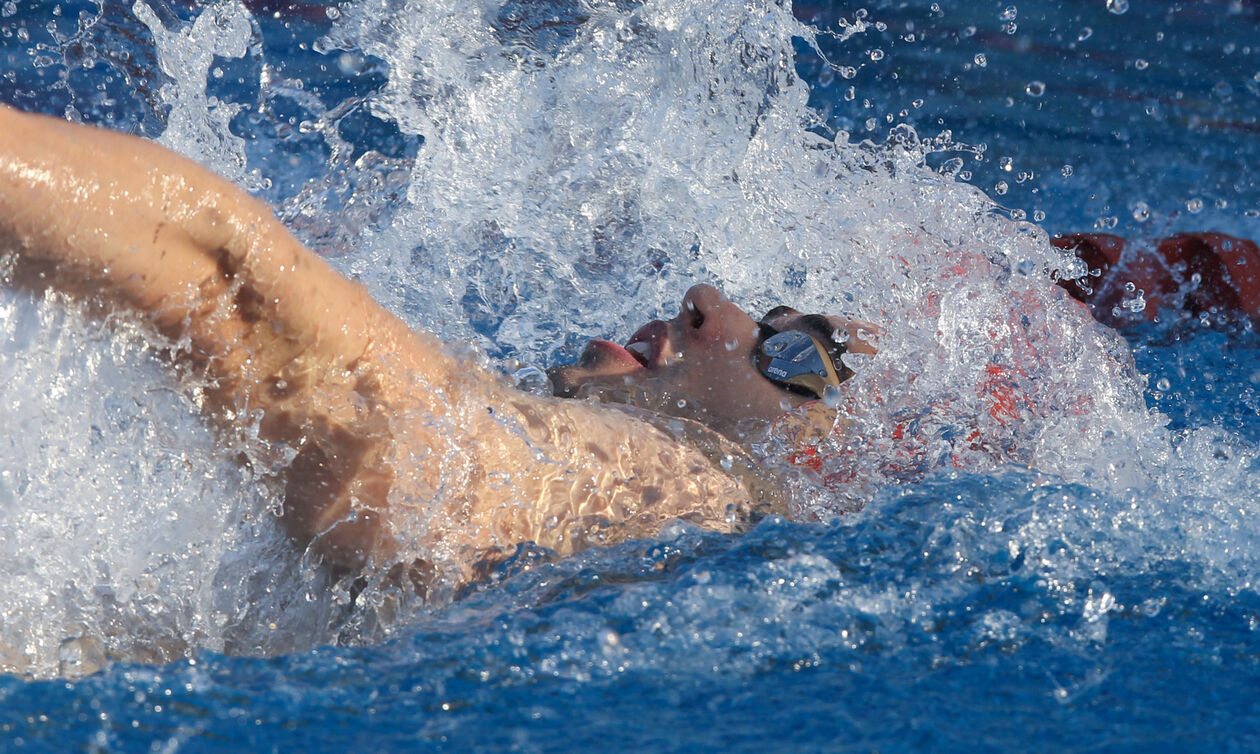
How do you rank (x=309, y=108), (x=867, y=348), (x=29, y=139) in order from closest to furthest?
(x=29, y=139)
(x=867, y=348)
(x=309, y=108)

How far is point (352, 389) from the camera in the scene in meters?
1.08

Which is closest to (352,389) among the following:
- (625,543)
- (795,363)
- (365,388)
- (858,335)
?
(365,388)

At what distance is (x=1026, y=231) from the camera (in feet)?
7.19

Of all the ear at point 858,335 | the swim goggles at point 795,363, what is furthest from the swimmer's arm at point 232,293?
the ear at point 858,335

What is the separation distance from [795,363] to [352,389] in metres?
0.80

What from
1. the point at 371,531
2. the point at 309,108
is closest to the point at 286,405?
the point at 371,531

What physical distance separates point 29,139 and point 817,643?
858 millimetres

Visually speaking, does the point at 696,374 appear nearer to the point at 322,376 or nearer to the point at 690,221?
the point at 322,376

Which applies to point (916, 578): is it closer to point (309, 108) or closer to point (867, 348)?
point (867, 348)

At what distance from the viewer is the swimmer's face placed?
64.7 inches

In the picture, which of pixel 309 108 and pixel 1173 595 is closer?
pixel 1173 595

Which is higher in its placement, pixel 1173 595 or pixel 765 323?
pixel 765 323

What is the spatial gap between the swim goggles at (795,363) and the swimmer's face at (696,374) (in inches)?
0.4

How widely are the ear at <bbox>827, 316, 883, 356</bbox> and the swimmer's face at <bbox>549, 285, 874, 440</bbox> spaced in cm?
17
